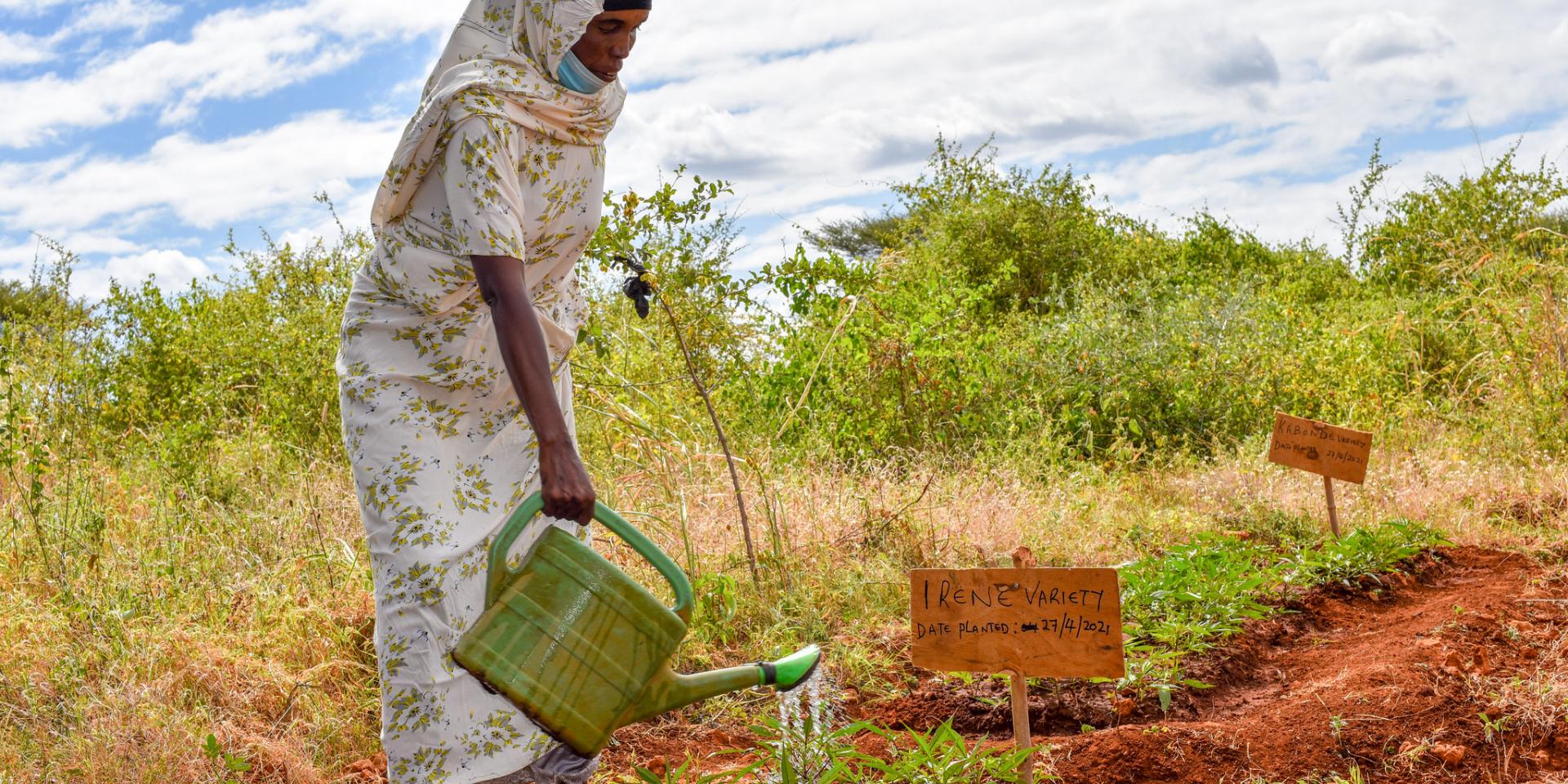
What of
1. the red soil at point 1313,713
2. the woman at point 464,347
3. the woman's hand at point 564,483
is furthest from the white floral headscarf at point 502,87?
the red soil at point 1313,713

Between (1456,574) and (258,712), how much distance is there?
3901 millimetres

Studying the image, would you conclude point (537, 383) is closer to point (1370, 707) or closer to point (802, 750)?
point (802, 750)

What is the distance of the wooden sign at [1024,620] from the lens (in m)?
2.34

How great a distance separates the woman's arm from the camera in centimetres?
193

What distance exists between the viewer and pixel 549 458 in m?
1.93

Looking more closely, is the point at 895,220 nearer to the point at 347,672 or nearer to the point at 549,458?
the point at 347,672

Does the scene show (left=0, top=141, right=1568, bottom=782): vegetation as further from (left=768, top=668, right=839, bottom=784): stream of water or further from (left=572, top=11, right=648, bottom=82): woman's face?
(left=572, top=11, right=648, bottom=82): woman's face

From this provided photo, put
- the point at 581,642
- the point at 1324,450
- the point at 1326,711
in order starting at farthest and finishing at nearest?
1. the point at 1324,450
2. the point at 1326,711
3. the point at 581,642

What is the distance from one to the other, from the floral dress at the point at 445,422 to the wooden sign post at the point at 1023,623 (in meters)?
0.77

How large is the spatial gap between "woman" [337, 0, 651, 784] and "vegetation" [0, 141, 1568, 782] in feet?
2.67

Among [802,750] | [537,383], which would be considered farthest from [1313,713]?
[537,383]

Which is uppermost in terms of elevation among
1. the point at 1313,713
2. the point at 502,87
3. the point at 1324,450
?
the point at 502,87

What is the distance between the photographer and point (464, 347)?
2168 millimetres

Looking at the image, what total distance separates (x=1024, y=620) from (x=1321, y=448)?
2.54 m
